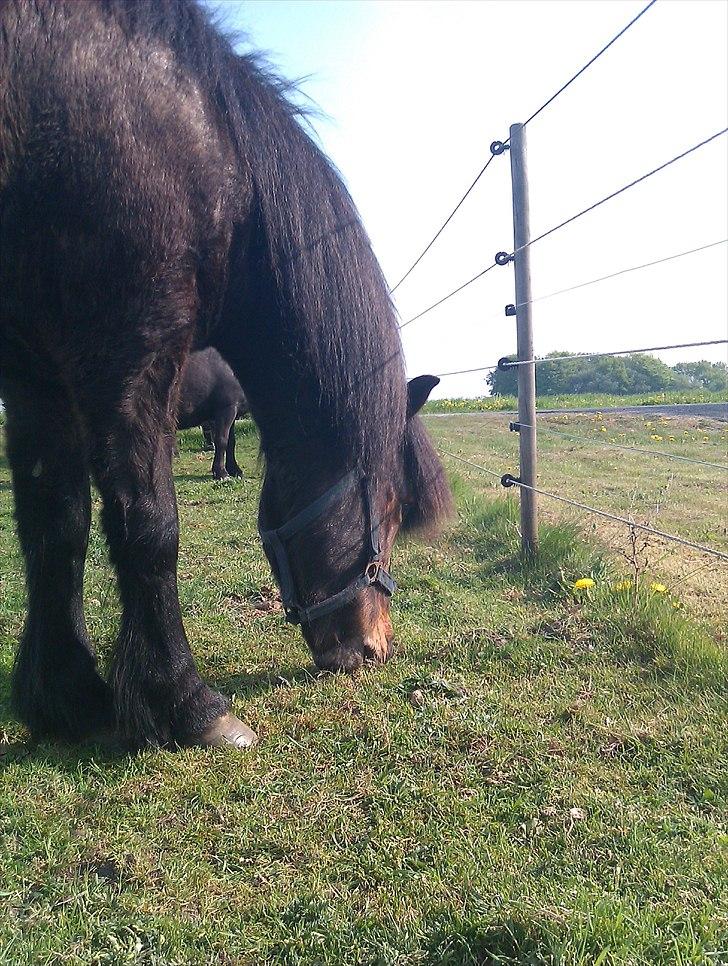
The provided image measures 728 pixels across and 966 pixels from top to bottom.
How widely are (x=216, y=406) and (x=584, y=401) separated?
12.1 m

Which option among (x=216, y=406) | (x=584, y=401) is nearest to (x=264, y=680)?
(x=216, y=406)

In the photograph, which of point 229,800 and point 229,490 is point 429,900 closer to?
point 229,800

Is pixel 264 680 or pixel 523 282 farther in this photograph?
pixel 523 282

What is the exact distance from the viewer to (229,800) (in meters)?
2.31

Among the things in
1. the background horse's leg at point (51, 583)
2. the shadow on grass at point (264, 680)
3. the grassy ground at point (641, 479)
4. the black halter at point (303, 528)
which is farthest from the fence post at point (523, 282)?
the background horse's leg at point (51, 583)

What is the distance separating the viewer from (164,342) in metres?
2.26

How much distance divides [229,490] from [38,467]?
6.17 m

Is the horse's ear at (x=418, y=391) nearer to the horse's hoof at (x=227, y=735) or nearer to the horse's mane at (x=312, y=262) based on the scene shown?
the horse's mane at (x=312, y=262)

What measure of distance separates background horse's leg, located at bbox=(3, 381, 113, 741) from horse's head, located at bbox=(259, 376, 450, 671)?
86cm

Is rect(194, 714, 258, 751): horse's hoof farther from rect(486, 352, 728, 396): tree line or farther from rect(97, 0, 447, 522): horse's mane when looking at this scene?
rect(486, 352, 728, 396): tree line

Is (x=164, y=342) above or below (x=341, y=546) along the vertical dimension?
above

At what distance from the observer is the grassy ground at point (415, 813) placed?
1.71 m

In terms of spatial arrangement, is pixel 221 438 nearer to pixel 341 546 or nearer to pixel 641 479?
pixel 641 479

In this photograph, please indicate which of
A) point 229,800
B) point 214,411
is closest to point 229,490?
point 214,411
